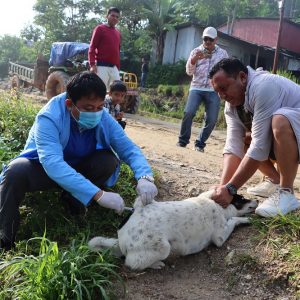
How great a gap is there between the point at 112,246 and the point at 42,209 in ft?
3.32

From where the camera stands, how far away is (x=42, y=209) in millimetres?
3629

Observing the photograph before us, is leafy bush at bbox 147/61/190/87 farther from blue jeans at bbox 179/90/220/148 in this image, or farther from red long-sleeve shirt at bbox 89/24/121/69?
blue jeans at bbox 179/90/220/148

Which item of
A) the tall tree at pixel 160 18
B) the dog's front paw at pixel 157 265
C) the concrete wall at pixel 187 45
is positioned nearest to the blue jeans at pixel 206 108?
the dog's front paw at pixel 157 265

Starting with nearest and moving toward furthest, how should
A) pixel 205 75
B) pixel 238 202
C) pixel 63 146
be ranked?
pixel 63 146
pixel 238 202
pixel 205 75

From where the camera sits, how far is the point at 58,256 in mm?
2594

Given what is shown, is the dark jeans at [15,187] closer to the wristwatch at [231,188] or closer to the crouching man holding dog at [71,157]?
the crouching man holding dog at [71,157]

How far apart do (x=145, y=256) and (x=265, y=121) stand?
1.40 meters

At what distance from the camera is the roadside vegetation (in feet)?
8.03

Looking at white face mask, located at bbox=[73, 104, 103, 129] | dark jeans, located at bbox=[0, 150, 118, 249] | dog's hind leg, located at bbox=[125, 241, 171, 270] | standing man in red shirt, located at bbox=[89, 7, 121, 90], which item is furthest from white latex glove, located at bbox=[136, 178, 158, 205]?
standing man in red shirt, located at bbox=[89, 7, 121, 90]

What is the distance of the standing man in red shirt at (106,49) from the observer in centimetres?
684

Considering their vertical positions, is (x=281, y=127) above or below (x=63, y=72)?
below

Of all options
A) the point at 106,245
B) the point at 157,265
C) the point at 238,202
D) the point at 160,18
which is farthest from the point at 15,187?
the point at 160,18

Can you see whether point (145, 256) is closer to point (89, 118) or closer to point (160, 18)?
point (89, 118)

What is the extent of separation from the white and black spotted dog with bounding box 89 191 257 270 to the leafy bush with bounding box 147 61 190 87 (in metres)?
19.0
